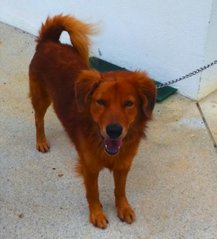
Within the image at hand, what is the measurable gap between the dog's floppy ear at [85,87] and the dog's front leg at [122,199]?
0.53 m

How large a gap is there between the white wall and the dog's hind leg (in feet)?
4.08

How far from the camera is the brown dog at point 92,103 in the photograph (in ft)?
7.47

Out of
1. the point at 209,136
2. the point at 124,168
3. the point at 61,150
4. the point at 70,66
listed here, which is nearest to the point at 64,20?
the point at 70,66

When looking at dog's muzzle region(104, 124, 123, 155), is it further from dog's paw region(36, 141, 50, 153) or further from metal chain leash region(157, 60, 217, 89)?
metal chain leash region(157, 60, 217, 89)

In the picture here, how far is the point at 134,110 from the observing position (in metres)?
2.32

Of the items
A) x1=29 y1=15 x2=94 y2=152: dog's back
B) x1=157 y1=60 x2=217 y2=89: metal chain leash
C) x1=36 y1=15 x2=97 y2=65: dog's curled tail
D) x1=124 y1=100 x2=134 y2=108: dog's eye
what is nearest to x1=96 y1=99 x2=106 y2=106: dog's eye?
x1=124 y1=100 x2=134 y2=108: dog's eye

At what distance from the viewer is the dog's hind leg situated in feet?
10.6

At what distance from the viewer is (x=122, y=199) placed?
2795 mm

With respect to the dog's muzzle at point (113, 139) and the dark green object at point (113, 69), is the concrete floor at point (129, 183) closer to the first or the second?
the dark green object at point (113, 69)

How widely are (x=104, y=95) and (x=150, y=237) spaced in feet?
2.99

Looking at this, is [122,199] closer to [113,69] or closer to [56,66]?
[56,66]

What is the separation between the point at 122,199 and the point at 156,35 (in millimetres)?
1748

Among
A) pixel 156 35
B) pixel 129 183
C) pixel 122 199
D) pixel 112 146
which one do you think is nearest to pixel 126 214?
pixel 122 199

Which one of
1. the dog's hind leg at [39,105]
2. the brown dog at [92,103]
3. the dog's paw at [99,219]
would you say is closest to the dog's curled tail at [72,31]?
the brown dog at [92,103]
